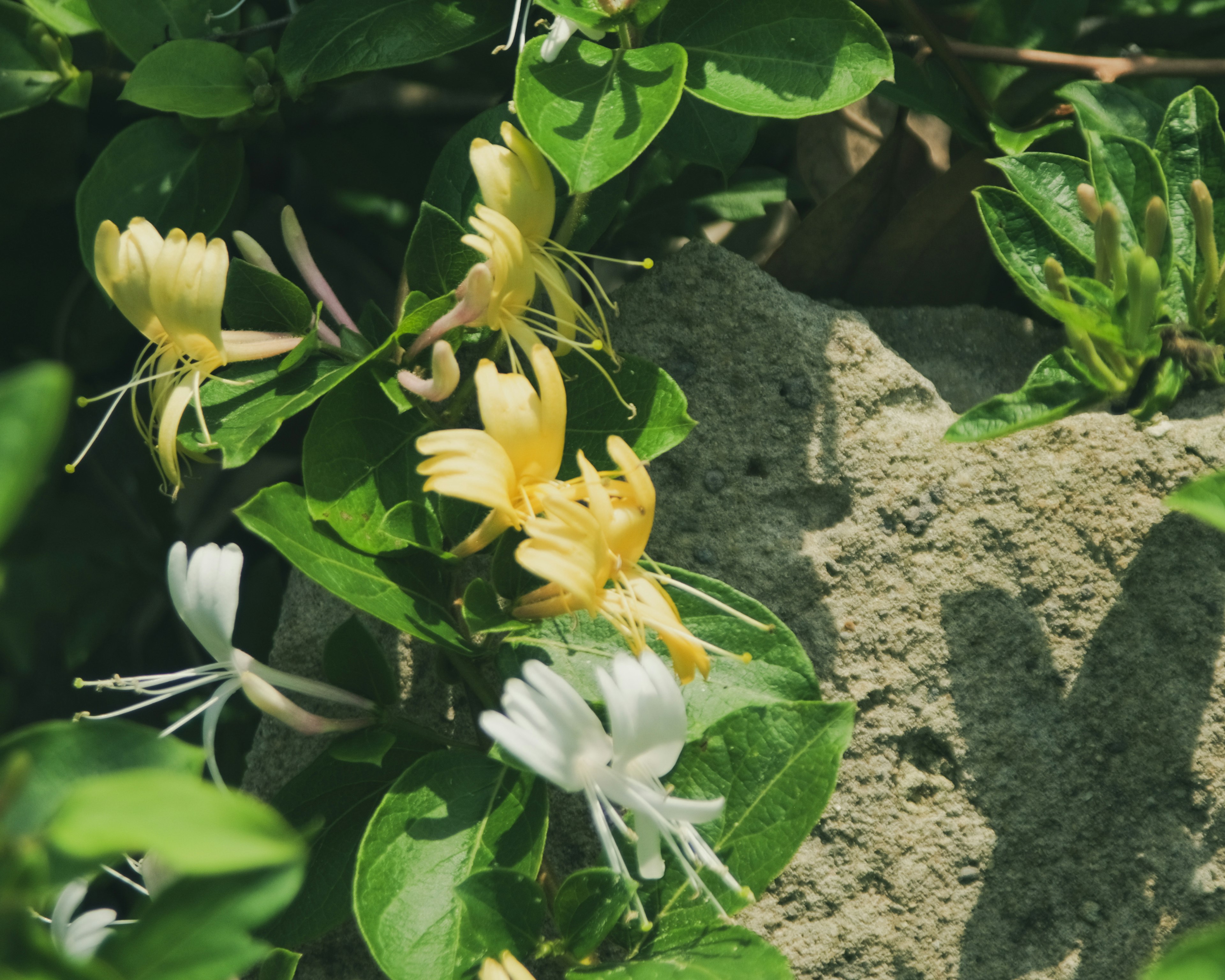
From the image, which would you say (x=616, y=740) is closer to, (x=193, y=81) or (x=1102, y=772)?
(x=1102, y=772)

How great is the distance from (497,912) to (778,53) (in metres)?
0.68

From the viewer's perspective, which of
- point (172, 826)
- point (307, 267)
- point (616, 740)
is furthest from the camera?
point (307, 267)

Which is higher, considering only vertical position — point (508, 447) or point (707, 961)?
point (508, 447)

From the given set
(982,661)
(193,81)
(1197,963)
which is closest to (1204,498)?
(1197,963)

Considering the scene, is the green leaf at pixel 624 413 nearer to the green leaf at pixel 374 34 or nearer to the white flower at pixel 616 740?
the white flower at pixel 616 740

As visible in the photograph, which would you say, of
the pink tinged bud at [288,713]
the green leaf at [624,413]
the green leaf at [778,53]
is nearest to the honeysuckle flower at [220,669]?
the pink tinged bud at [288,713]

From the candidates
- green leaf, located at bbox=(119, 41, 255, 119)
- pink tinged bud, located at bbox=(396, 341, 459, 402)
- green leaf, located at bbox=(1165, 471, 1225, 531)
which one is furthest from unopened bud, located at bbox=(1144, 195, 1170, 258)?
green leaf, located at bbox=(119, 41, 255, 119)

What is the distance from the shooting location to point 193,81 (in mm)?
921

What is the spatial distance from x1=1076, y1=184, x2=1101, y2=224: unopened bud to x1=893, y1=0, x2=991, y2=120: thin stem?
24cm

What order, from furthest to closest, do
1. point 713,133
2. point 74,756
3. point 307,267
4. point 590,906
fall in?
1. point 713,133
2. point 307,267
3. point 590,906
4. point 74,756

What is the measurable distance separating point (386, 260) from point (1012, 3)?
76 centimetres

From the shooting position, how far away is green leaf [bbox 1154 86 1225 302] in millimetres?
918

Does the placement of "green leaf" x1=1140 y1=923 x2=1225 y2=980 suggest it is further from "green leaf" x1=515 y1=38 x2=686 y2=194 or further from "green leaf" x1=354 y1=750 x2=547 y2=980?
"green leaf" x1=515 y1=38 x2=686 y2=194

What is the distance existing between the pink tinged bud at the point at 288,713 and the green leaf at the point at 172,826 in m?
0.36
